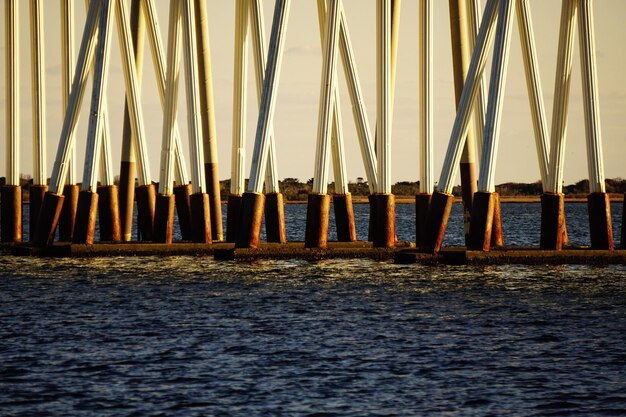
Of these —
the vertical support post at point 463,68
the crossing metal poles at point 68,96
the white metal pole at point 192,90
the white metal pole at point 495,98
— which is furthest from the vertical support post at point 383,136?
the crossing metal poles at point 68,96

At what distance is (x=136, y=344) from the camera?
102 ft

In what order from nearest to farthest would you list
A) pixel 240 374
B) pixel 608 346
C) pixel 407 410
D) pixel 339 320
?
pixel 407 410
pixel 240 374
pixel 608 346
pixel 339 320

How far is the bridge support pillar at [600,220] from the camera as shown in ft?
144

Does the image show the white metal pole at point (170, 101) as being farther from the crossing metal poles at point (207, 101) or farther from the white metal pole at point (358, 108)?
the white metal pole at point (358, 108)

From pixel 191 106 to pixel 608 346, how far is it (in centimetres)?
2341

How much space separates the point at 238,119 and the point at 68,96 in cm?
848

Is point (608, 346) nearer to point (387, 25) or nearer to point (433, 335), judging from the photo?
point (433, 335)

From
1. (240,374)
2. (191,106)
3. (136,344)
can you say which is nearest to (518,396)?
(240,374)

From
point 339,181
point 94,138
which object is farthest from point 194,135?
point 339,181

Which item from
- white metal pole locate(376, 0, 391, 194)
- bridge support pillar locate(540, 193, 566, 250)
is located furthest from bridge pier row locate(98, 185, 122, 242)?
bridge support pillar locate(540, 193, 566, 250)

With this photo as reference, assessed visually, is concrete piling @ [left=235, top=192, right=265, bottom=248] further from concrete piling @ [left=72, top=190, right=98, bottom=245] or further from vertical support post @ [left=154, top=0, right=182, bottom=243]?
concrete piling @ [left=72, top=190, right=98, bottom=245]

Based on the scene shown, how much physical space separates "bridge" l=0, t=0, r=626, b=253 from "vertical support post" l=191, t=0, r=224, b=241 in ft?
0.17

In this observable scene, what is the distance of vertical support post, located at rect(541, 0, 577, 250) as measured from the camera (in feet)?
146

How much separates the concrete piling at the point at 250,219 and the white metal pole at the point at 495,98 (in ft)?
24.9
